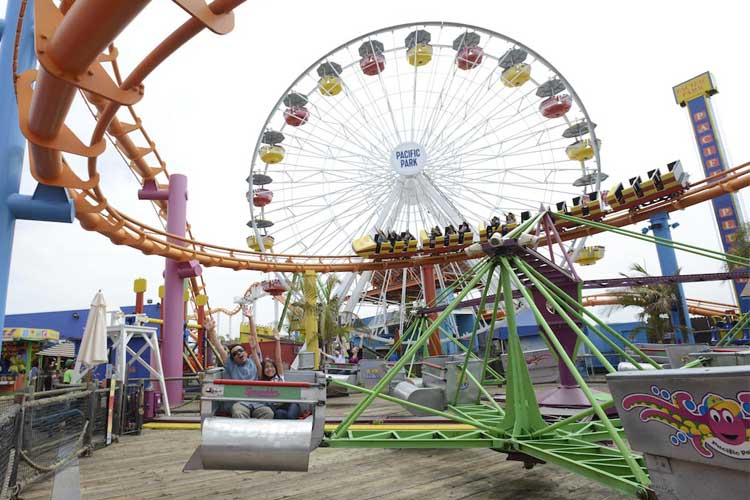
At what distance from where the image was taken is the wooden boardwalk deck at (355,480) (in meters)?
3.87

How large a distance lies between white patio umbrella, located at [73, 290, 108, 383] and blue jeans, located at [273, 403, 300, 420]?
4.29m

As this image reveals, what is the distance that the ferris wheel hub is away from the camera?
20.1 meters

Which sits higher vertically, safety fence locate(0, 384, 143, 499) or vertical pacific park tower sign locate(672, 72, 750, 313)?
vertical pacific park tower sign locate(672, 72, 750, 313)

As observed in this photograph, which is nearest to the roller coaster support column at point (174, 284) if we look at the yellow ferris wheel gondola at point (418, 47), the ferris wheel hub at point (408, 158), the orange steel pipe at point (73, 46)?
the orange steel pipe at point (73, 46)

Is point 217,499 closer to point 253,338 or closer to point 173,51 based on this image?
point 253,338

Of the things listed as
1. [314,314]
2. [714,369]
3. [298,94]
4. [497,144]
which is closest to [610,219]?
[497,144]

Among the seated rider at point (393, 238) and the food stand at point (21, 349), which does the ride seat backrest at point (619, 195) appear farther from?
the food stand at point (21, 349)

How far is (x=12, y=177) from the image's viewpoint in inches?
224

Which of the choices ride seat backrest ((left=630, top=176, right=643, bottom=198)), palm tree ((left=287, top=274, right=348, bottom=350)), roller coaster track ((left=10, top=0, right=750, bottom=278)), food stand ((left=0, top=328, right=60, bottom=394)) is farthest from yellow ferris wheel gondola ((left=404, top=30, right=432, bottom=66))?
food stand ((left=0, top=328, right=60, bottom=394))

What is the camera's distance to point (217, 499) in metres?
3.84

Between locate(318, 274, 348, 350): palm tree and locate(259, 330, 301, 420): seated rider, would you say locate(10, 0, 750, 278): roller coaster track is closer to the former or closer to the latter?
locate(259, 330, 301, 420): seated rider

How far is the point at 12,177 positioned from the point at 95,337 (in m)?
2.63

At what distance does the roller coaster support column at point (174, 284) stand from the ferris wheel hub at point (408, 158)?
974 cm

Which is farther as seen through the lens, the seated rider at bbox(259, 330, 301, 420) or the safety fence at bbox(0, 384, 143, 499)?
the safety fence at bbox(0, 384, 143, 499)
